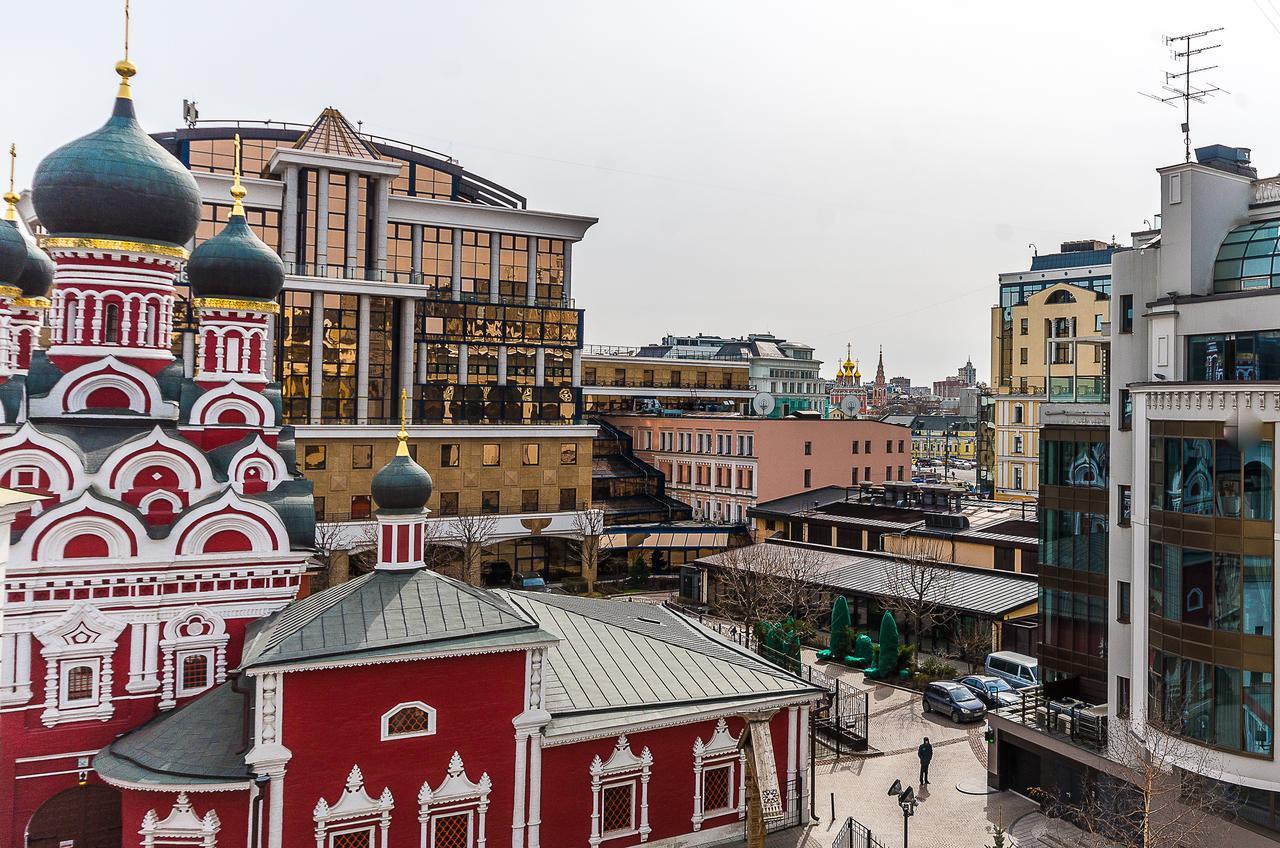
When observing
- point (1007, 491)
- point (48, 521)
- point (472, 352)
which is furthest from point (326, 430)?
point (1007, 491)

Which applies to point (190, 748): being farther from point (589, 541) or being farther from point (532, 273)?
point (532, 273)

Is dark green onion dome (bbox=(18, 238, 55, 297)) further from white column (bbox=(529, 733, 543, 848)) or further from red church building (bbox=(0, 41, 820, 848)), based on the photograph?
white column (bbox=(529, 733, 543, 848))

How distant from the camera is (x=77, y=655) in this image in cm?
2036

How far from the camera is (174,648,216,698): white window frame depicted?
69.9 ft

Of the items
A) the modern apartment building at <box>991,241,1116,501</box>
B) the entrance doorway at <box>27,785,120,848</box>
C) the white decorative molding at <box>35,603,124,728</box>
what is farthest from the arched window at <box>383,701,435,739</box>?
the modern apartment building at <box>991,241,1116,501</box>

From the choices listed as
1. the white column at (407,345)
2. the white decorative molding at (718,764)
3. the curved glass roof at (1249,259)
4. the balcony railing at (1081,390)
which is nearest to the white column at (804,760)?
the white decorative molding at (718,764)

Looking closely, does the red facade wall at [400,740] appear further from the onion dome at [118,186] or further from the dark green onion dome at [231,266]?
the onion dome at [118,186]

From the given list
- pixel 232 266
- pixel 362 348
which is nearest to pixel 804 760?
pixel 232 266

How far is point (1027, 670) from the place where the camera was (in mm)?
31203

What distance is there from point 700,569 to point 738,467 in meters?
13.0

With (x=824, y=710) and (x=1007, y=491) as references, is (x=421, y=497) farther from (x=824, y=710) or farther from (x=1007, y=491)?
(x=1007, y=491)

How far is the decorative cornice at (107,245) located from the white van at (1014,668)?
29.1 meters

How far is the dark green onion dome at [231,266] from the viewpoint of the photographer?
2475 cm

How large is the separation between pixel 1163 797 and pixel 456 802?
1414 cm
